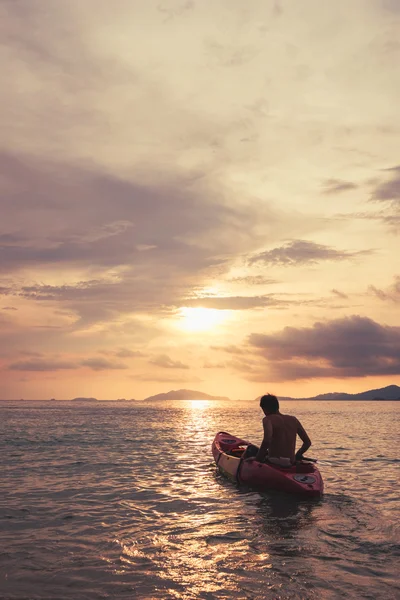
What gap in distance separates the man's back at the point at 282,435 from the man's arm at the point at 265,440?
7 centimetres

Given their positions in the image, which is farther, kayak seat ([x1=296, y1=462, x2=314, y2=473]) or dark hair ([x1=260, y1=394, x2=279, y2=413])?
kayak seat ([x1=296, y1=462, x2=314, y2=473])

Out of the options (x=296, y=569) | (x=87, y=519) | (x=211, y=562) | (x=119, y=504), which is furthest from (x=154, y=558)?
(x=119, y=504)

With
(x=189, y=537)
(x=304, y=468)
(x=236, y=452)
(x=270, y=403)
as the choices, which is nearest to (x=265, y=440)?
(x=270, y=403)

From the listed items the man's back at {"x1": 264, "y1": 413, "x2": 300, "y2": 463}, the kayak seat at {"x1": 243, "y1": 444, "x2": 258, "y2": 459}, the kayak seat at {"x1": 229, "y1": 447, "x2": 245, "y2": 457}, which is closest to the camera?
the man's back at {"x1": 264, "y1": 413, "x2": 300, "y2": 463}

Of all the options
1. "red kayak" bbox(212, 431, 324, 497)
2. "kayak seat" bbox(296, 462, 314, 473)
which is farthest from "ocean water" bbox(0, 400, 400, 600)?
"kayak seat" bbox(296, 462, 314, 473)

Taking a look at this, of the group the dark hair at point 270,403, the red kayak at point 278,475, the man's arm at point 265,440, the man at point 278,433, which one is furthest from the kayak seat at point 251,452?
the dark hair at point 270,403

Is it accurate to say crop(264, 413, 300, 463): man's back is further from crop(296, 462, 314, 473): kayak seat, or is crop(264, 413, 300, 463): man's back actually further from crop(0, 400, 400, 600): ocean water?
crop(0, 400, 400, 600): ocean water

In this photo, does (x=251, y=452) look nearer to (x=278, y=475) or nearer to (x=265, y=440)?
(x=265, y=440)

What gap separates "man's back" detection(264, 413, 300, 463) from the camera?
47.7ft

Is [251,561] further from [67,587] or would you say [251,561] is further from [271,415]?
[271,415]

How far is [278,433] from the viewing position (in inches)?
581

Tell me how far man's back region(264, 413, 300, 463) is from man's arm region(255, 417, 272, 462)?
7 centimetres

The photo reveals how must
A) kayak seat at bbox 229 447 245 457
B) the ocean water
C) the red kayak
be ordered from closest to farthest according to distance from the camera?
the ocean water, the red kayak, kayak seat at bbox 229 447 245 457

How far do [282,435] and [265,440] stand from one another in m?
0.57
